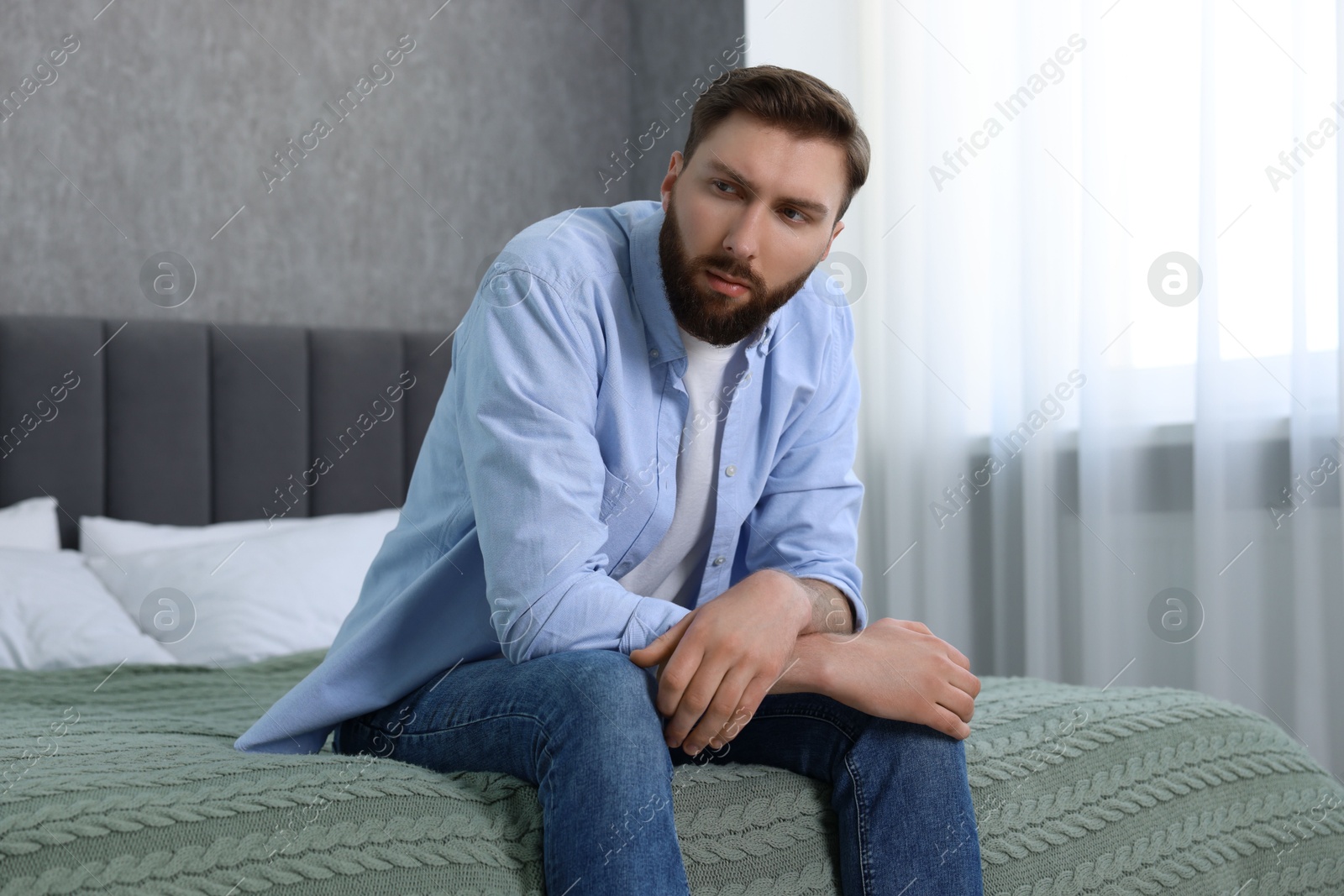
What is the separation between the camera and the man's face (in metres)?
1.32

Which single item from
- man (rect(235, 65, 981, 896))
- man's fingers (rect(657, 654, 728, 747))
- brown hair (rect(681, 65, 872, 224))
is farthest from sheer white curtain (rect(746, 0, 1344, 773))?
man's fingers (rect(657, 654, 728, 747))

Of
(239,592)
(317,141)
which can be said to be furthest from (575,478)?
(317,141)

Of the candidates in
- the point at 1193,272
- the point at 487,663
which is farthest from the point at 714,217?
the point at 1193,272

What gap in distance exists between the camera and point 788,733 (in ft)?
4.00

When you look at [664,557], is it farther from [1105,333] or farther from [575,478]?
[1105,333]

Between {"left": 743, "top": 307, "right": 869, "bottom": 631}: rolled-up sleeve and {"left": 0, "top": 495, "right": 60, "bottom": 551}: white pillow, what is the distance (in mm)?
1593

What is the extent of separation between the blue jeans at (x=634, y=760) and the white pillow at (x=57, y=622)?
998mm

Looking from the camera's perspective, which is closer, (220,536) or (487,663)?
(487,663)

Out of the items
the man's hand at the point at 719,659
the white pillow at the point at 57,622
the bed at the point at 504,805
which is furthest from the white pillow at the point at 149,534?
the man's hand at the point at 719,659

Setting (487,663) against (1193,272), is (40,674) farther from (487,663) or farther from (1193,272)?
(1193,272)

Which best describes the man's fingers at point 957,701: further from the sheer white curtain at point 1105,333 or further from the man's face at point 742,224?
the sheer white curtain at point 1105,333

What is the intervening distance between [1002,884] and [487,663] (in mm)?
582

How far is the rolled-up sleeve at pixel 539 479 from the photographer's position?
1144mm

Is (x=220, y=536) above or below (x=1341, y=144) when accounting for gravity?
below
